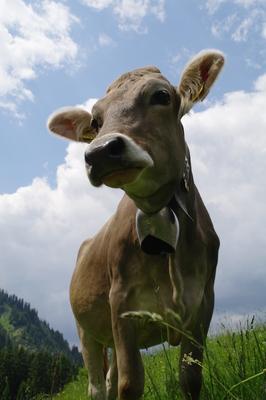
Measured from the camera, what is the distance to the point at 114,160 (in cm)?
364

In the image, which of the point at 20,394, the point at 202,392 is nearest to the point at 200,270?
the point at 202,392

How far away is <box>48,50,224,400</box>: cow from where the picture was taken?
4.30 metres

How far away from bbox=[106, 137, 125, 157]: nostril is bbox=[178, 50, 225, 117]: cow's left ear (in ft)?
4.45

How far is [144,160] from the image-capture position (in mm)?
3889

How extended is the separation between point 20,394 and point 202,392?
1.88 metres

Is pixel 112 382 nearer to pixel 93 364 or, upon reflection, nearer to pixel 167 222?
pixel 93 364

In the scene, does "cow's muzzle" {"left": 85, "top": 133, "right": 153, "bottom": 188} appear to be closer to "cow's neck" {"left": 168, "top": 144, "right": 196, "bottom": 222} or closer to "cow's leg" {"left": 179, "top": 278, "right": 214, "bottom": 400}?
"cow's neck" {"left": 168, "top": 144, "right": 196, "bottom": 222}

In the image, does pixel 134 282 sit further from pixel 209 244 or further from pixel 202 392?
pixel 202 392

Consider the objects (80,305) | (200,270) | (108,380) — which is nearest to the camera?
(200,270)

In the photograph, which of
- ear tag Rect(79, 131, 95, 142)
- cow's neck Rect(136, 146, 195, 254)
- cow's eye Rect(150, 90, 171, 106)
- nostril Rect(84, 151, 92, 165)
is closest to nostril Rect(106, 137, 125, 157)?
nostril Rect(84, 151, 92, 165)

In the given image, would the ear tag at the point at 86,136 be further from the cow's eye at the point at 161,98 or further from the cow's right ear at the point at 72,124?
the cow's eye at the point at 161,98

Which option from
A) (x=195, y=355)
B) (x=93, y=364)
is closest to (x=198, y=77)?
(x=195, y=355)

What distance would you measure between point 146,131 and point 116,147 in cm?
64

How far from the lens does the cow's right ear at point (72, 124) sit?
18.3 ft
